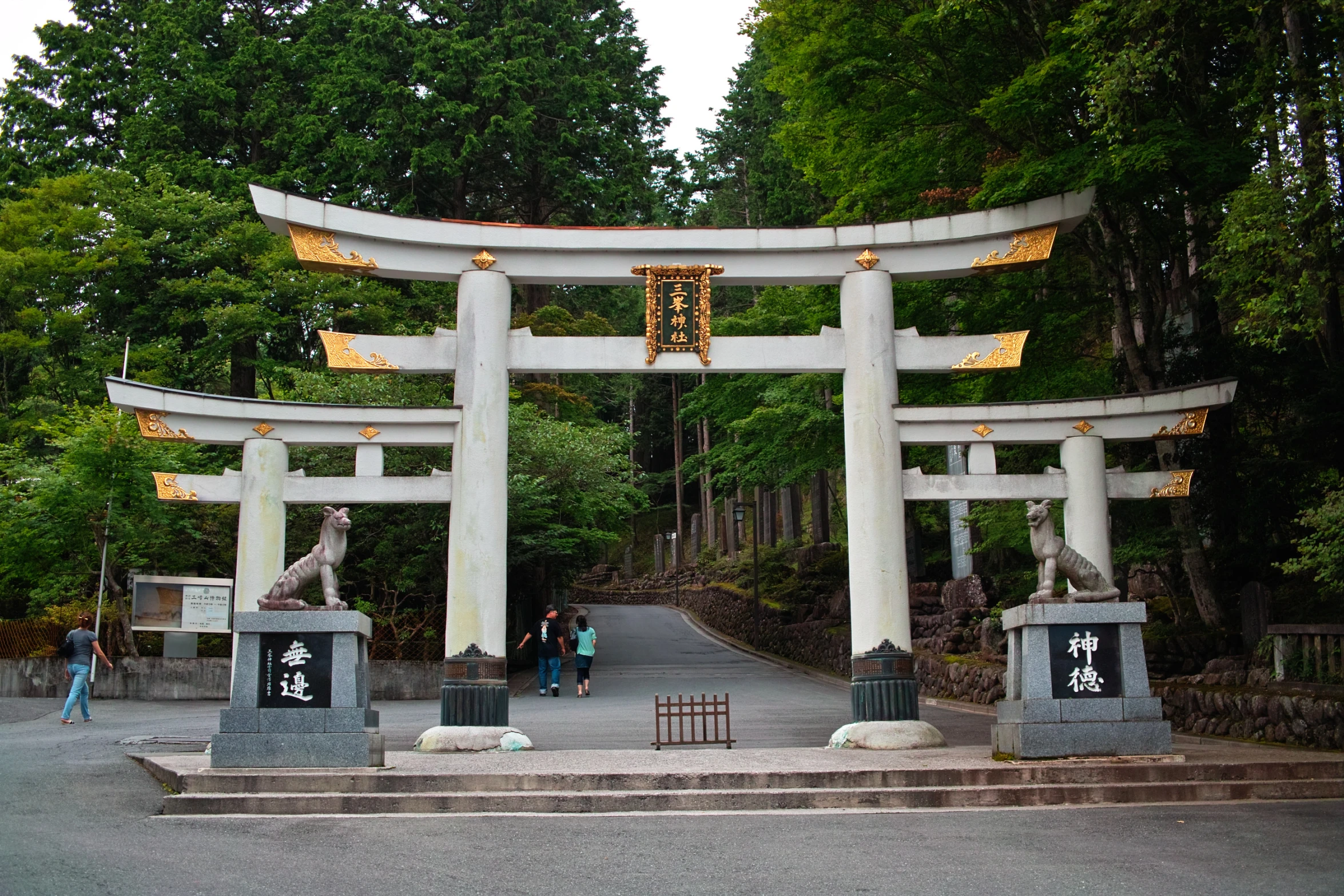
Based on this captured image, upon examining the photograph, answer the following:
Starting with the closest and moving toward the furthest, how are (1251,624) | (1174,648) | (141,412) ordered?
(141,412)
(1251,624)
(1174,648)

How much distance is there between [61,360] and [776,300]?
688 inches

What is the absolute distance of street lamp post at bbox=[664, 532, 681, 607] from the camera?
4847 cm

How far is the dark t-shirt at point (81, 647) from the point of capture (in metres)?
15.3

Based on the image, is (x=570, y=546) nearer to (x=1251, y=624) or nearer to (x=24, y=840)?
(x=1251, y=624)

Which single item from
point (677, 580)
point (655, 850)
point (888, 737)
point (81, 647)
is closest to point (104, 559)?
point (81, 647)

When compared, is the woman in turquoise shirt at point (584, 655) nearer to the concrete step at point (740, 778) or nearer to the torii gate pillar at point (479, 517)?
the torii gate pillar at point (479, 517)

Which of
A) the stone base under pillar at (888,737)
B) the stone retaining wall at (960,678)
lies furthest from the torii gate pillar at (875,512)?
the stone retaining wall at (960,678)

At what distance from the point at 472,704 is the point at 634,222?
34308 millimetres

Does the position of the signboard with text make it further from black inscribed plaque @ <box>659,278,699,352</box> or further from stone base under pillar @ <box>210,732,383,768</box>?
black inscribed plaque @ <box>659,278,699,352</box>

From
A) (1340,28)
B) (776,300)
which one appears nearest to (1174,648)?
(1340,28)

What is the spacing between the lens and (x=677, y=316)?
12.9m

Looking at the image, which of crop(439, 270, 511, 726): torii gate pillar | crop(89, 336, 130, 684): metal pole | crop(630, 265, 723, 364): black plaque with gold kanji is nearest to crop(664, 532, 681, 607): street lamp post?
crop(89, 336, 130, 684): metal pole

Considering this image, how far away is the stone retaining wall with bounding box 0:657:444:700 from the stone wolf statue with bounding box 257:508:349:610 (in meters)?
10.9

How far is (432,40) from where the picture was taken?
29141 mm
